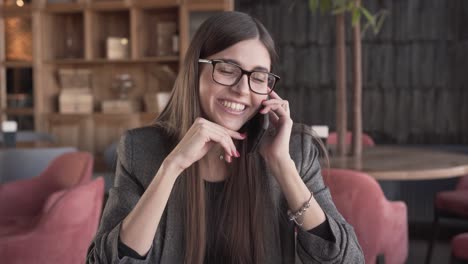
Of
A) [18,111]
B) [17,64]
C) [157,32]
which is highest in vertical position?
[157,32]

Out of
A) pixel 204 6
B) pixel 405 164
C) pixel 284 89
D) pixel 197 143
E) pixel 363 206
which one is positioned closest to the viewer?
pixel 197 143

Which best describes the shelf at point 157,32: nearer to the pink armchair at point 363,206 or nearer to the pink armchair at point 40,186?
the pink armchair at point 40,186

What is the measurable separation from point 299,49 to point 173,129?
12.0ft

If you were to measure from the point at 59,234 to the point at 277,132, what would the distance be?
1.25m

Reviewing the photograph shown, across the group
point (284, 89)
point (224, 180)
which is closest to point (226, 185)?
point (224, 180)

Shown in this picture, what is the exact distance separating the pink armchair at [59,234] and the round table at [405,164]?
106 centimetres

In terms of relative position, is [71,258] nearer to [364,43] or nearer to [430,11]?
[364,43]

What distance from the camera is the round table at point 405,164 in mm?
2285

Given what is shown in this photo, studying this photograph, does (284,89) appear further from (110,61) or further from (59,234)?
(59,234)

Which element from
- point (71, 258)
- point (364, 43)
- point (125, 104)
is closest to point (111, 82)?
point (125, 104)

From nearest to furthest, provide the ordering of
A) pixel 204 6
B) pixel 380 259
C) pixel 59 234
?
pixel 380 259
pixel 59 234
pixel 204 6

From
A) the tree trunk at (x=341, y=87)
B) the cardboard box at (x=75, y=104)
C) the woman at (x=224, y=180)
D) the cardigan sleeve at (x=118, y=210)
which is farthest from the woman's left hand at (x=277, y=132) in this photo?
the cardboard box at (x=75, y=104)

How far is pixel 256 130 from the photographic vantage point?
50.1 inches

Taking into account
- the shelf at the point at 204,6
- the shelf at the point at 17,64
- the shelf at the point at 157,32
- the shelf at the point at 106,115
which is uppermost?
the shelf at the point at 204,6
